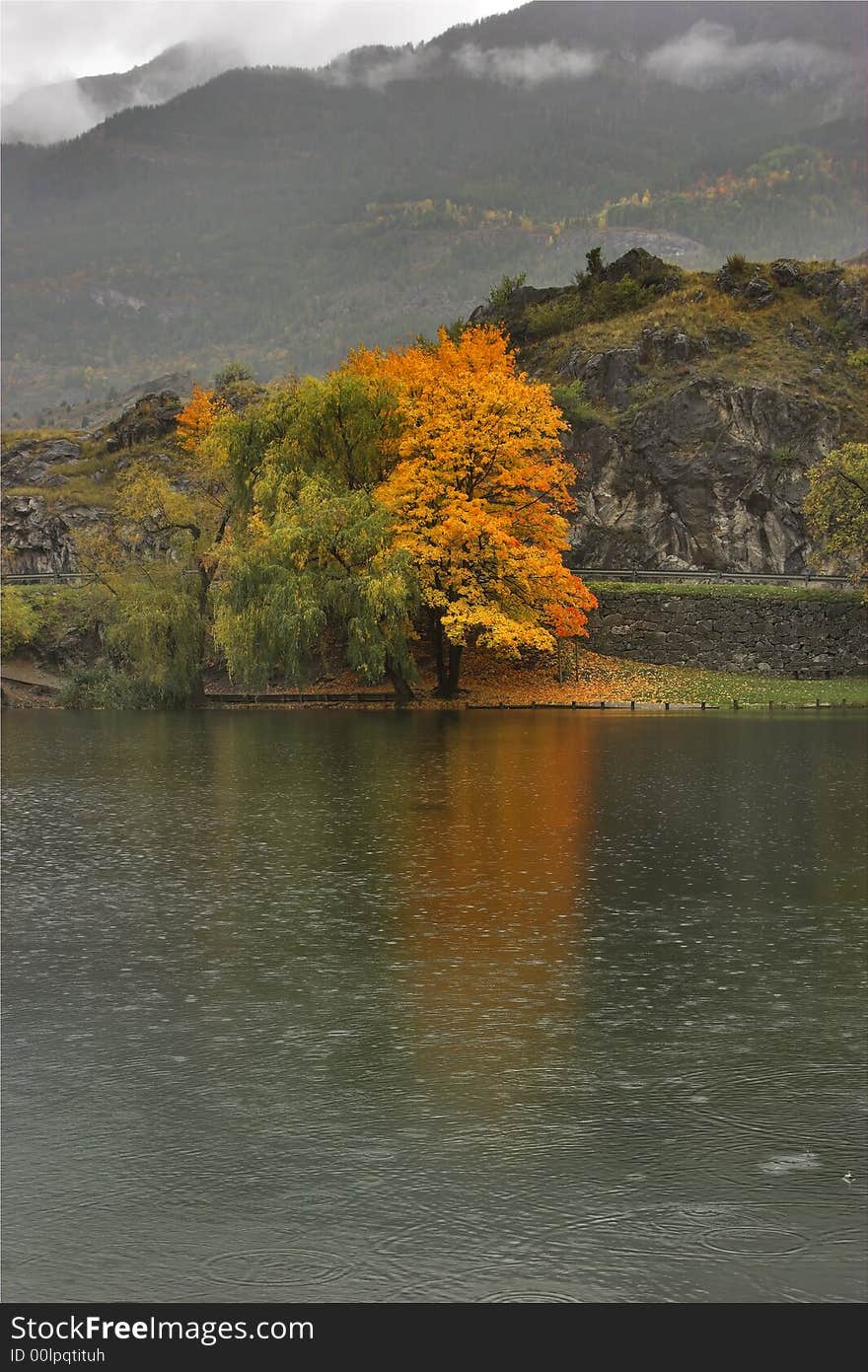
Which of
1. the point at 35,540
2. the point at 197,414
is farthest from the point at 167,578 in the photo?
the point at 197,414

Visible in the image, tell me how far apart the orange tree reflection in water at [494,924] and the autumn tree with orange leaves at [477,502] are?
20394mm

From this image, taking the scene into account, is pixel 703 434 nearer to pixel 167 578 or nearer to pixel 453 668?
pixel 453 668

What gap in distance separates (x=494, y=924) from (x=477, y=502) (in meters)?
37.1

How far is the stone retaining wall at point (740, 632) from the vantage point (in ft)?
206

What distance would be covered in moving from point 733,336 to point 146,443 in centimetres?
3629

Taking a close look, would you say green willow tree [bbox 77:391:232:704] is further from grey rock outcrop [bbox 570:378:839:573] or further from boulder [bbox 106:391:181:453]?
boulder [bbox 106:391:181:453]

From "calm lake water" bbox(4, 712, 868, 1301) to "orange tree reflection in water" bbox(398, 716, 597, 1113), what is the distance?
0.06 metres

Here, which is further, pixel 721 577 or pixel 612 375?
pixel 612 375

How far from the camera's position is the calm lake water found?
813 centimetres

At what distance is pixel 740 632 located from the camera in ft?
207

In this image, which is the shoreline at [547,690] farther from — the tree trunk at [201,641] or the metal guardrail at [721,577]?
the metal guardrail at [721,577]

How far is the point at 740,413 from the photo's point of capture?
72.8 metres

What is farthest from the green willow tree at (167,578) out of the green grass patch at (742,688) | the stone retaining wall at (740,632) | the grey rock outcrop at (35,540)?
the grey rock outcrop at (35,540)

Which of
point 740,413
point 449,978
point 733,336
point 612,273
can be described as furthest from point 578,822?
point 612,273
